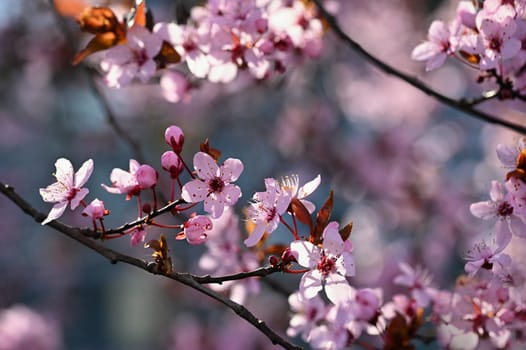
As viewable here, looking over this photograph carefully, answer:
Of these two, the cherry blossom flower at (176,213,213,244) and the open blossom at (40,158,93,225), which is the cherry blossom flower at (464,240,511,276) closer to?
the cherry blossom flower at (176,213,213,244)

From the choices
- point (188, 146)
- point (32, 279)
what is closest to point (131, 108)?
point (188, 146)

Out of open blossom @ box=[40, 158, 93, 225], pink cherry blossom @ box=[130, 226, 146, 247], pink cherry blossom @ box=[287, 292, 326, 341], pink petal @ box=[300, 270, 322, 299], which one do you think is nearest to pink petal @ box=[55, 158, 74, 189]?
open blossom @ box=[40, 158, 93, 225]

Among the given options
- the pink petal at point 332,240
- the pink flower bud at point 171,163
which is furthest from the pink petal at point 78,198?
the pink petal at point 332,240

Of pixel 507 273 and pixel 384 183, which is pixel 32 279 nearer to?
pixel 384 183

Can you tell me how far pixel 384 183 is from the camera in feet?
11.4

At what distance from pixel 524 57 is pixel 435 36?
156 millimetres

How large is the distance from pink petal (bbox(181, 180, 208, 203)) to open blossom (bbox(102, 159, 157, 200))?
0.24 ft

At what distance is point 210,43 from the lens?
131 centimetres

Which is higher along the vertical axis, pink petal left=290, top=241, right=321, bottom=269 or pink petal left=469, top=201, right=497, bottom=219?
pink petal left=290, top=241, right=321, bottom=269

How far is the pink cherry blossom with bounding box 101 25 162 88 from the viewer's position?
1.28m

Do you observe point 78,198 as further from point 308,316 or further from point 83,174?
point 308,316

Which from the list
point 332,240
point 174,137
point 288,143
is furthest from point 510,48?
point 288,143

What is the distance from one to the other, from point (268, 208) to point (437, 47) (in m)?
0.48

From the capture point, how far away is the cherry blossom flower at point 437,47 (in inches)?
49.3
